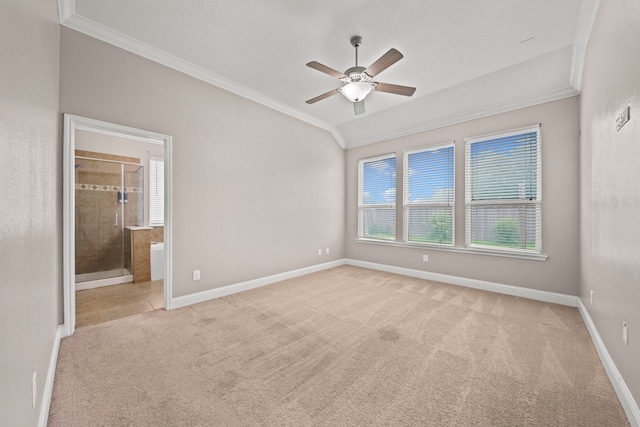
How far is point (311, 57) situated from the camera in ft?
9.39

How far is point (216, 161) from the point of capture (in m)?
3.34

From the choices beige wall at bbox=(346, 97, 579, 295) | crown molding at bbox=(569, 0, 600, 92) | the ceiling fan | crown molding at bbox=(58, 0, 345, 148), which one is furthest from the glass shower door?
crown molding at bbox=(569, 0, 600, 92)

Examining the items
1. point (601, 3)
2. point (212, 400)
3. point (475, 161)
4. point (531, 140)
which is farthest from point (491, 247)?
point (212, 400)

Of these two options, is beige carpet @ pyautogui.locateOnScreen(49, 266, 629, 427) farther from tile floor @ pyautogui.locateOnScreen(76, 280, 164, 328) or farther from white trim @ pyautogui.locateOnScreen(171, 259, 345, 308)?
tile floor @ pyautogui.locateOnScreen(76, 280, 164, 328)

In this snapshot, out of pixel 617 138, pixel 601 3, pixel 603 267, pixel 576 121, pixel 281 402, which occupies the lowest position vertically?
pixel 281 402

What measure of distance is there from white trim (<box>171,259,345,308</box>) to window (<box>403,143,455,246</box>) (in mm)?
1983

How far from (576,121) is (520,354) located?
2.94 meters

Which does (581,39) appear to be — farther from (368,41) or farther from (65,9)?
(65,9)

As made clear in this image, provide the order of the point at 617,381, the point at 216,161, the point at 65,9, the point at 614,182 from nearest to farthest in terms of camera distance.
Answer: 1. the point at 617,381
2. the point at 614,182
3. the point at 65,9
4. the point at 216,161

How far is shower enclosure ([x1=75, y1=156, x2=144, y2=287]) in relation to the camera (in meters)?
3.95

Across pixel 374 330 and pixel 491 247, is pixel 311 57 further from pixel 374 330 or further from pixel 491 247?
pixel 491 247

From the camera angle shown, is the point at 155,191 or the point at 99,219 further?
the point at 155,191

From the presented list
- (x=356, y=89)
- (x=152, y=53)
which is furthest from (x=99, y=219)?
(x=356, y=89)

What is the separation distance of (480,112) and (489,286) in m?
2.62
